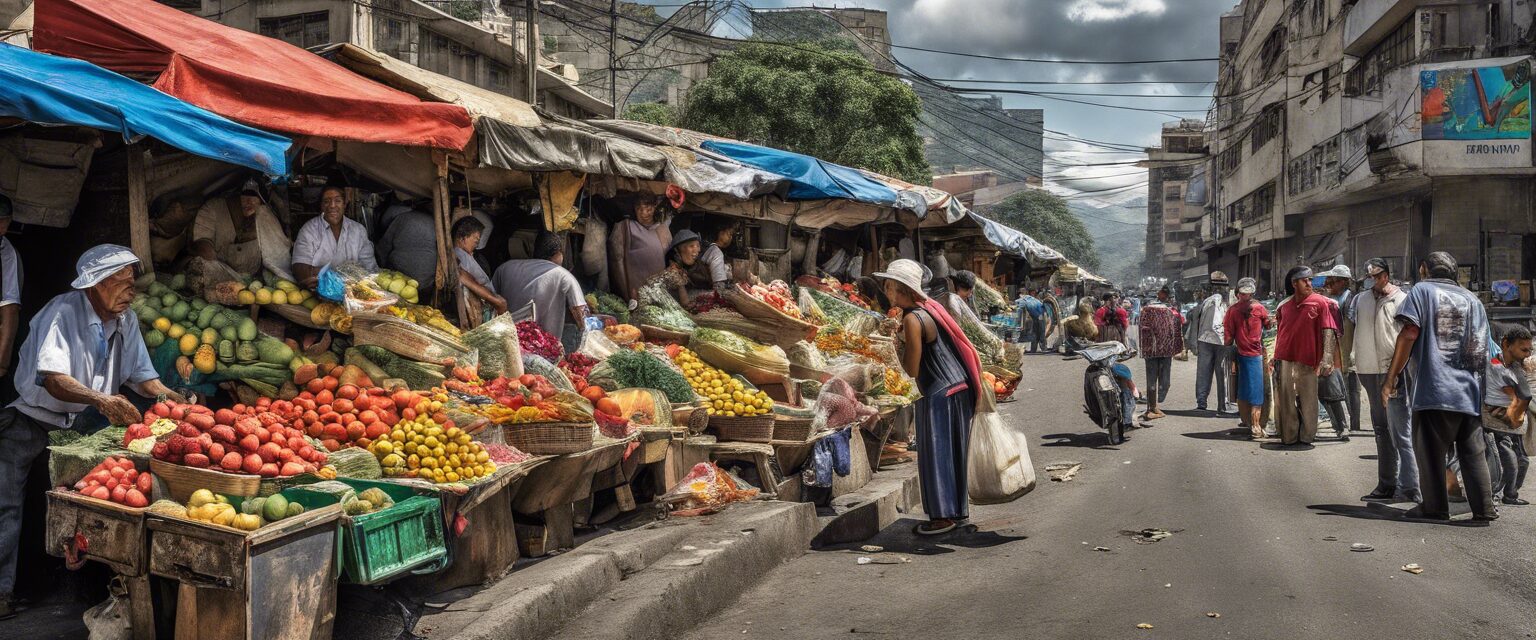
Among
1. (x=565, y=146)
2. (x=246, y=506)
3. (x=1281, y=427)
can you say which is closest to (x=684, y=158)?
(x=565, y=146)

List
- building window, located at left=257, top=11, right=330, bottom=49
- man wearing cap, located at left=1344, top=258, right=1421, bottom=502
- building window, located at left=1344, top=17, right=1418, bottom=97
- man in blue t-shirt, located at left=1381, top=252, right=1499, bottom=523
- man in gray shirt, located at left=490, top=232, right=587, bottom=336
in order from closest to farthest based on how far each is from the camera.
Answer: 1. man in blue t-shirt, located at left=1381, top=252, right=1499, bottom=523
2. man wearing cap, located at left=1344, top=258, right=1421, bottom=502
3. man in gray shirt, located at left=490, top=232, right=587, bottom=336
4. building window, located at left=1344, top=17, right=1418, bottom=97
5. building window, located at left=257, top=11, right=330, bottom=49

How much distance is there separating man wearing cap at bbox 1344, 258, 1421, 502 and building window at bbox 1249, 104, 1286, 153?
122 feet

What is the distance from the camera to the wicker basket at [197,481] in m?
4.48

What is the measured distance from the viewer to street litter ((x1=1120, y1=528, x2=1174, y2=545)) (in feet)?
23.8

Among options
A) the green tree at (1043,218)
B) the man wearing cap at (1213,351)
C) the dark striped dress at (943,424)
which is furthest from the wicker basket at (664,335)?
the green tree at (1043,218)

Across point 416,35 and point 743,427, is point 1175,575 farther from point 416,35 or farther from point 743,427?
point 416,35

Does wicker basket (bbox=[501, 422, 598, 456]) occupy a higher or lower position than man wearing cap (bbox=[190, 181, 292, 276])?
lower

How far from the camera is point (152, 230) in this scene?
264 inches

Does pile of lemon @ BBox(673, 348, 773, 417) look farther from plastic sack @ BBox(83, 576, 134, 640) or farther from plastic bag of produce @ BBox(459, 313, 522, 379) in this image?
plastic sack @ BBox(83, 576, 134, 640)

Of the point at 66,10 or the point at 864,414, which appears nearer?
the point at 66,10

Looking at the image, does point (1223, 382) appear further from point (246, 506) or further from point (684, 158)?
point (246, 506)

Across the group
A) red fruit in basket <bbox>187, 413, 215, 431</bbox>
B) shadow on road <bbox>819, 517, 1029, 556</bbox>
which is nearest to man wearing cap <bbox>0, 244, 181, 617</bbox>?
red fruit in basket <bbox>187, 413, 215, 431</bbox>

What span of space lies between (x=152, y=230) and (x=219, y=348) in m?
1.14

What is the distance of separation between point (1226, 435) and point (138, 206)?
11.8m
